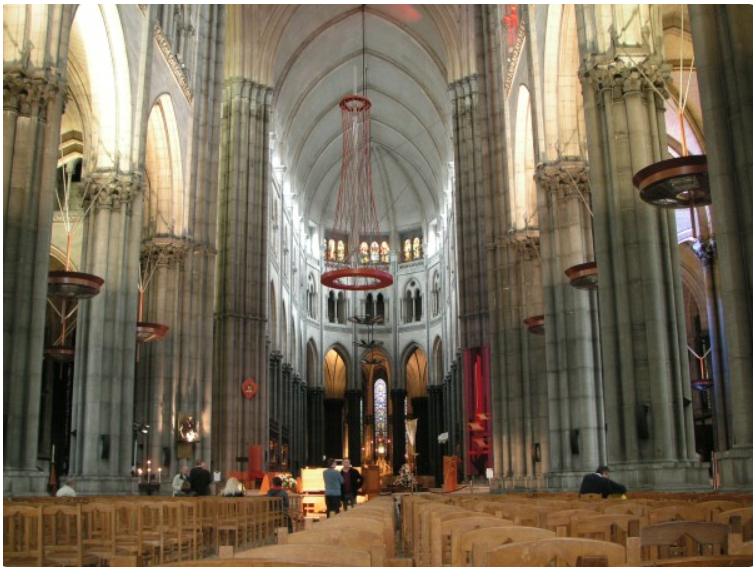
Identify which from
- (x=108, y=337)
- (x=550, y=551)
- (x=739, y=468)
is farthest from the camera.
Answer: (x=108, y=337)

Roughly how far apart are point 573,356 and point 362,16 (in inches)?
1270

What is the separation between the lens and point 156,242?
26.4 m

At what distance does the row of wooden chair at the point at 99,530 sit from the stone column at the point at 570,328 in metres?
10.0

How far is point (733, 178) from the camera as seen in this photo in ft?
34.4

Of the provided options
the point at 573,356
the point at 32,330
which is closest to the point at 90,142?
the point at 32,330

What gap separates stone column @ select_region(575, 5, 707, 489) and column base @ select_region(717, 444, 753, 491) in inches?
166

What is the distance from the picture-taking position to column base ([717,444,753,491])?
1022 cm

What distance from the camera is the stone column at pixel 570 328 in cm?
2009

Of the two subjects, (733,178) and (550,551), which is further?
(733,178)

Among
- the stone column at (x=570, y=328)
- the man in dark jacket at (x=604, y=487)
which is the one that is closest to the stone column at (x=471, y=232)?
the stone column at (x=570, y=328)

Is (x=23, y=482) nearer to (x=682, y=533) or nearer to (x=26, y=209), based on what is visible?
(x=26, y=209)

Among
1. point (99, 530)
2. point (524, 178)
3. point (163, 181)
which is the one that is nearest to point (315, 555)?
point (99, 530)

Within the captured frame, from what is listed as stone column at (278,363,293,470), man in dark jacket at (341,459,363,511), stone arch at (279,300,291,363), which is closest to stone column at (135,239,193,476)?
man in dark jacket at (341,459,363,511)

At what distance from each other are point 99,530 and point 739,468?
7693mm
